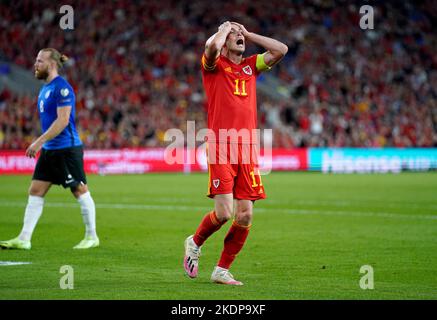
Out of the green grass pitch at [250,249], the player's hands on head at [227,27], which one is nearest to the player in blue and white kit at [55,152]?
the green grass pitch at [250,249]

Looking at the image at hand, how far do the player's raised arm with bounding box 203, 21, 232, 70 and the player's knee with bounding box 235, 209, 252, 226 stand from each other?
149cm

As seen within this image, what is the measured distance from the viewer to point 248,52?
134 ft

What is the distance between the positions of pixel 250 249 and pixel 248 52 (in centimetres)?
3026

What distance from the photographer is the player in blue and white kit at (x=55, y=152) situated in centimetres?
1102

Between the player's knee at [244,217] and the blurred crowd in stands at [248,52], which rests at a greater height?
the blurred crowd in stands at [248,52]

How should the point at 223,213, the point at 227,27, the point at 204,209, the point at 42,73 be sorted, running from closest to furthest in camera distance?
the point at 227,27
the point at 223,213
the point at 42,73
the point at 204,209

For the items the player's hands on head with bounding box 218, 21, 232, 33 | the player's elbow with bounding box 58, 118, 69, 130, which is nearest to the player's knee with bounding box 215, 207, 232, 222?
the player's hands on head with bounding box 218, 21, 232, 33

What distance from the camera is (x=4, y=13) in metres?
37.9

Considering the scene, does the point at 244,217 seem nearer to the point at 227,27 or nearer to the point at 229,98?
the point at 229,98

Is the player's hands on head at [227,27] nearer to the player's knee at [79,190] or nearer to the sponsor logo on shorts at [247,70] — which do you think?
the sponsor logo on shorts at [247,70]

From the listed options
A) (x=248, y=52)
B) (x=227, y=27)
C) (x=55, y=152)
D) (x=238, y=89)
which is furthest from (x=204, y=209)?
(x=248, y=52)

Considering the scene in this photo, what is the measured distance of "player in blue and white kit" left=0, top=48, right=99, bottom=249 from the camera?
11023mm

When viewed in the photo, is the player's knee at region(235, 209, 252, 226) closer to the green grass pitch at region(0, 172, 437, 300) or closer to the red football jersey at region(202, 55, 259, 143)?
the green grass pitch at region(0, 172, 437, 300)

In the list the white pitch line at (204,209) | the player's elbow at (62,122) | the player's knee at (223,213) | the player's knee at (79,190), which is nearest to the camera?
the player's knee at (223,213)
